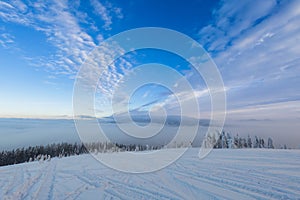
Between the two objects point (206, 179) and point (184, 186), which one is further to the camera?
point (206, 179)

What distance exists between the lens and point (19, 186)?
9.99 metres

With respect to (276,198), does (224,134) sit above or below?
above

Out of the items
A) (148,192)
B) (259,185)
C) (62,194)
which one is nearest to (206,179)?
(259,185)

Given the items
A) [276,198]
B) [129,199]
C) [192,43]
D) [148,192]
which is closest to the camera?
[276,198]

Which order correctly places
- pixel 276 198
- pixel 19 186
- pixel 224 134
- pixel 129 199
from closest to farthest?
pixel 276 198, pixel 129 199, pixel 19 186, pixel 224 134

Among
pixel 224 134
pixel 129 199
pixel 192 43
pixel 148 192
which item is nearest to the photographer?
pixel 129 199

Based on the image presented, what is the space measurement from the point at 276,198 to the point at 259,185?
5.33ft

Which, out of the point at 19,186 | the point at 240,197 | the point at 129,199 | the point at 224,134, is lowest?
the point at 19,186

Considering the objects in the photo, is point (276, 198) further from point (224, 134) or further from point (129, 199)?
point (224, 134)

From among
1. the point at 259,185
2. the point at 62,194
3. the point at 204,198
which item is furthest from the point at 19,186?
the point at 259,185

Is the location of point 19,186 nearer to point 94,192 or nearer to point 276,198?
point 94,192

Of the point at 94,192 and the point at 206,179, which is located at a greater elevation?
the point at 206,179

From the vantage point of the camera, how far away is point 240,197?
23.4 ft

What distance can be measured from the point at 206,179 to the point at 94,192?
5.46 m
